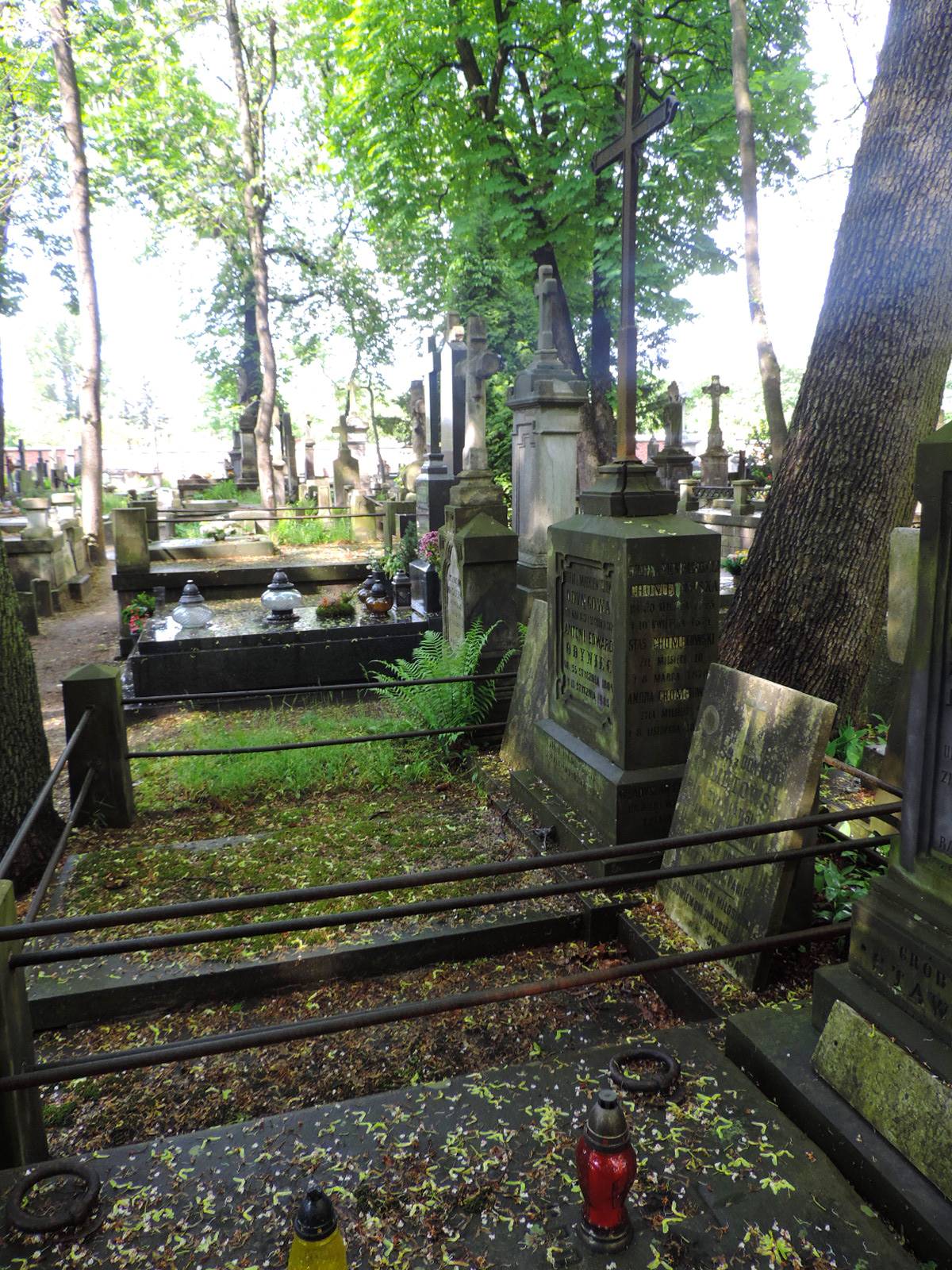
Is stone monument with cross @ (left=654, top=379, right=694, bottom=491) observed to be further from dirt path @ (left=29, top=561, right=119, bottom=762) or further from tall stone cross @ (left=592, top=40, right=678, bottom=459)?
tall stone cross @ (left=592, top=40, right=678, bottom=459)

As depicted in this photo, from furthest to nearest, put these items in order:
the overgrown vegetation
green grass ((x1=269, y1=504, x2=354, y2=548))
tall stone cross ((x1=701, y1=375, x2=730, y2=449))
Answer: tall stone cross ((x1=701, y1=375, x2=730, y2=449)) < green grass ((x1=269, y1=504, x2=354, y2=548)) < the overgrown vegetation

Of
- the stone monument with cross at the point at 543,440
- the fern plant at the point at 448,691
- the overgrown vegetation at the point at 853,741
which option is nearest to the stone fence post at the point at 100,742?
the fern plant at the point at 448,691

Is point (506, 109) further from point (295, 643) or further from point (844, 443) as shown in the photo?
point (844, 443)

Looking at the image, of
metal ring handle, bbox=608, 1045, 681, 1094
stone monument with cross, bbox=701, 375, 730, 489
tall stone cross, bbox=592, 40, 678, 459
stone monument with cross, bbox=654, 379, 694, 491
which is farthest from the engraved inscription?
stone monument with cross, bbox=701, 375, 730, 489

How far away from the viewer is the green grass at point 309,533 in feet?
51.0

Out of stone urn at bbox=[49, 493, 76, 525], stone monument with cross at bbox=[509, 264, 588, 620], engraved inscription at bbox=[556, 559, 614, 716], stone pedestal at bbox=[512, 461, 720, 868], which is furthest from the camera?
stone urn at bbox=[49, 493, 76, 525]

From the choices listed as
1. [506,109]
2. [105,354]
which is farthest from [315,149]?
[105,354]

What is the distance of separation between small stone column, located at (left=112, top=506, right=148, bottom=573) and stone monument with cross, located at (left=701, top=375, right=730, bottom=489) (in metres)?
15.6

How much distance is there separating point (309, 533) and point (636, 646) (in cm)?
1269

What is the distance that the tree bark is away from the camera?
1885 cm

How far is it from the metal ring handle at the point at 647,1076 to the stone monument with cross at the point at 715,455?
824 inches

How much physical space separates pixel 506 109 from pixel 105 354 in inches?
3204

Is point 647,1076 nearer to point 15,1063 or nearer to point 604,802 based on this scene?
point 604,802

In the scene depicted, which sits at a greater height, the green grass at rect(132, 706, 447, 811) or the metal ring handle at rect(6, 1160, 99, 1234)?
the metal ring handle at rect(6, 1160, 99, 1234)
